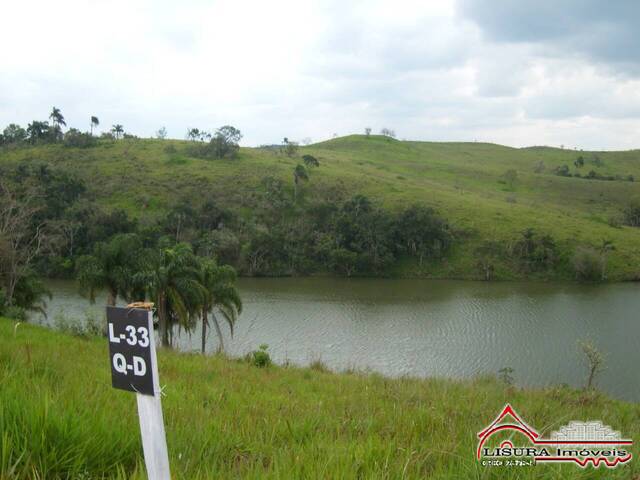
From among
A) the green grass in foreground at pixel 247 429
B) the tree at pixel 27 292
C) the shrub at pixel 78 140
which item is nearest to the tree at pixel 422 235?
the tree at pixel 27 292

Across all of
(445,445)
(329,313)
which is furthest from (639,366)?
(445,445)

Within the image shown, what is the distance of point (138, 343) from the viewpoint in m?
2.32

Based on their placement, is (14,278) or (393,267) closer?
(14,278)

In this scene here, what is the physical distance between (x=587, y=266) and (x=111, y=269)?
54658mm

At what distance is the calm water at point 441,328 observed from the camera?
2567cm

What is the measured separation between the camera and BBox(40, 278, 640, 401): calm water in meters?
25.7

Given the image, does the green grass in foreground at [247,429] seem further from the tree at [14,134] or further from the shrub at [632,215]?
the tree at [14,134]

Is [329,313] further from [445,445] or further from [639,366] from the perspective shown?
[445,445]

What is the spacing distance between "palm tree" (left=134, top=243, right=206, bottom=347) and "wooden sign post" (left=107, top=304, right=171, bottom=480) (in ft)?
70.9

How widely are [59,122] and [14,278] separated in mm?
91205

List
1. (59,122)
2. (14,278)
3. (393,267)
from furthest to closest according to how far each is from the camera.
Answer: (59,122) → (393,267) → (14,278)

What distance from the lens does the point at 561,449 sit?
11.5 feet

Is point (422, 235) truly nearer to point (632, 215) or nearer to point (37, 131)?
point (632, 215)

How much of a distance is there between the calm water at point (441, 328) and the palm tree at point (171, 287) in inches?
125
